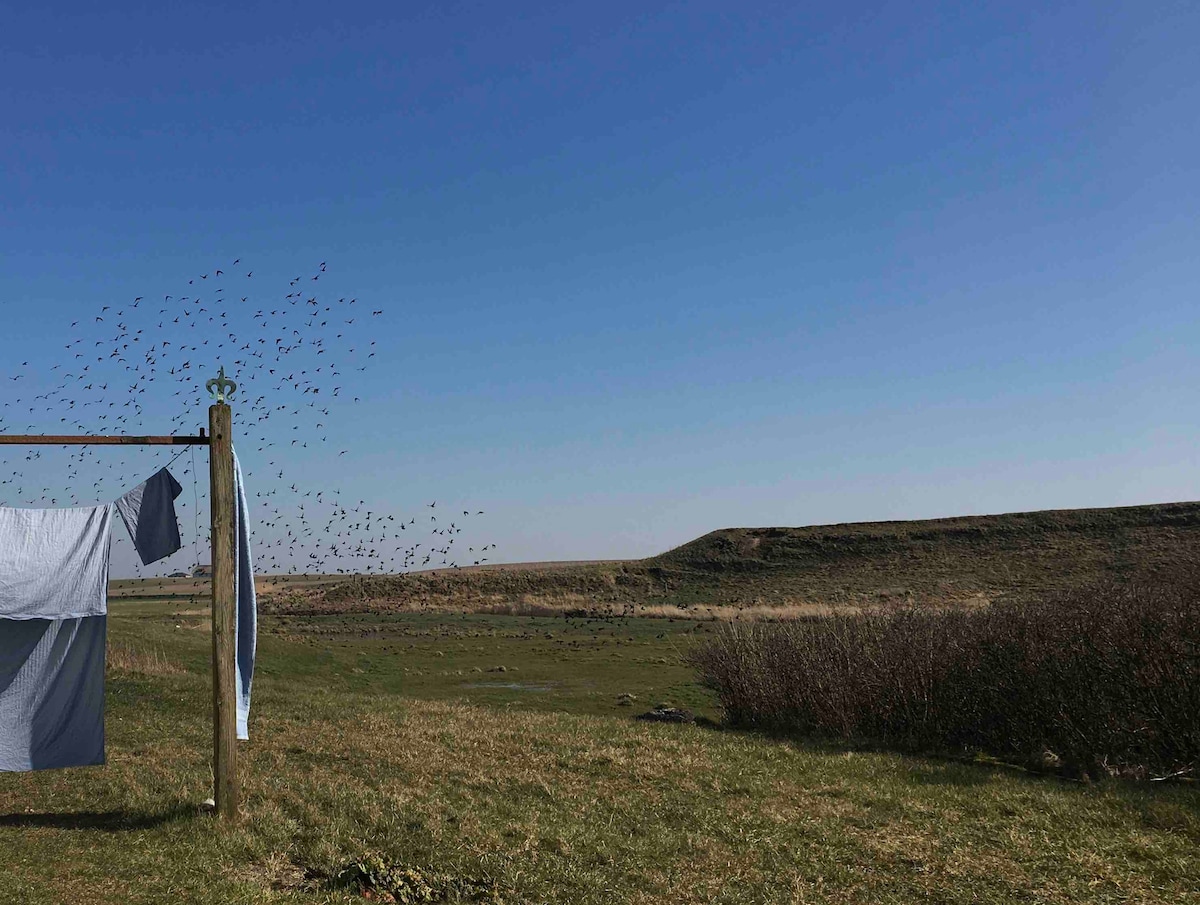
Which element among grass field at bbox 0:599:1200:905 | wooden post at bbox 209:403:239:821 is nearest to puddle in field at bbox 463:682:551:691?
grass field at bbox 0:599:1200:905

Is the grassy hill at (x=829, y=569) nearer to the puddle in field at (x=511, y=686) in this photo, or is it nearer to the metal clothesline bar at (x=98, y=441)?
the puddle in field at (x=511, y=686)

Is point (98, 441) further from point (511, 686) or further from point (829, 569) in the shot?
Result: point (829, 569)

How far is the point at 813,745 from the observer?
47.9 ft

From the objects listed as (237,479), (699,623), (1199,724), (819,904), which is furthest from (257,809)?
(699,623)

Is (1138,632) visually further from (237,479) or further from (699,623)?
(699,623)

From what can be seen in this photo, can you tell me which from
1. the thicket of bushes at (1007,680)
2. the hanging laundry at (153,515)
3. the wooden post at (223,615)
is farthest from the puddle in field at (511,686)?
the hanging laundry at (153,515)

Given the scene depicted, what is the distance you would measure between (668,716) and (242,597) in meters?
10.7

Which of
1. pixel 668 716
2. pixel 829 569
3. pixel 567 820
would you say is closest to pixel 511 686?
pixel 668 716

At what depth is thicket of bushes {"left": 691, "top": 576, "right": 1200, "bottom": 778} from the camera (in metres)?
12.5

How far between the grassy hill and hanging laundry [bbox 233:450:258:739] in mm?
39389

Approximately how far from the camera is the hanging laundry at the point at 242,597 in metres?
9.14

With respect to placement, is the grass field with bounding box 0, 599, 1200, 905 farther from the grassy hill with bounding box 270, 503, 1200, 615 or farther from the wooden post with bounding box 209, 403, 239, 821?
the grassy hill with bounding box 270, 503, 1200, 615

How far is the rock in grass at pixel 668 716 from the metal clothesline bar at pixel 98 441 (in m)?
10.7

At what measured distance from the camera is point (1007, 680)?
14203 millimetres
